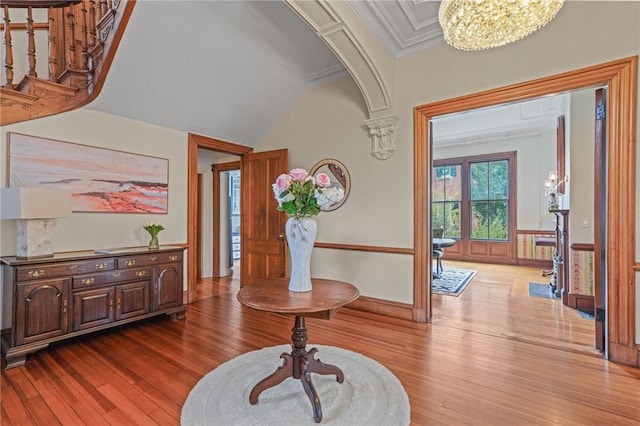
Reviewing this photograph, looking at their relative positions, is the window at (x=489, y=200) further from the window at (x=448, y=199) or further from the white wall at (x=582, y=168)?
the white wall at (x=582, y=168)

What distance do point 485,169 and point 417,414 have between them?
7.22 metres

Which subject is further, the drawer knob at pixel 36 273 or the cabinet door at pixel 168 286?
the cabinet door at pixel 168 286

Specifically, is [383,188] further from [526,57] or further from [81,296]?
[81,296]

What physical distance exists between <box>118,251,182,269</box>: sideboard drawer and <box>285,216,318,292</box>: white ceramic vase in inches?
82.1

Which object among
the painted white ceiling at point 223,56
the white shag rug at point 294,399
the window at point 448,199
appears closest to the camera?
the white shag rug at point 294,399

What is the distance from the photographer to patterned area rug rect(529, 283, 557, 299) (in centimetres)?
433

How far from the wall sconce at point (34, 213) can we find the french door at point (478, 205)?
677 cm

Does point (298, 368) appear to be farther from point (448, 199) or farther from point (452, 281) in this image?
point (448, 199)

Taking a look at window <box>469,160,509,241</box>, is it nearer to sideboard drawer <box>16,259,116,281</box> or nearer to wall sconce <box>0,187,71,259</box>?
sideboard drawer <box>16,259,116,281</box>

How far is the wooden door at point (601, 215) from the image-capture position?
2528 mm

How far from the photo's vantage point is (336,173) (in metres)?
3.97

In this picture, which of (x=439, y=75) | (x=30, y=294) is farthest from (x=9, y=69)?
(x=439, y=75)

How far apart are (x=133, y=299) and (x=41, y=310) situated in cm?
72

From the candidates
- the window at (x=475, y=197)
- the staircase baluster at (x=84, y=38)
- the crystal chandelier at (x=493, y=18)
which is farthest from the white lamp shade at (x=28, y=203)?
the window at (x=475, y=197)
